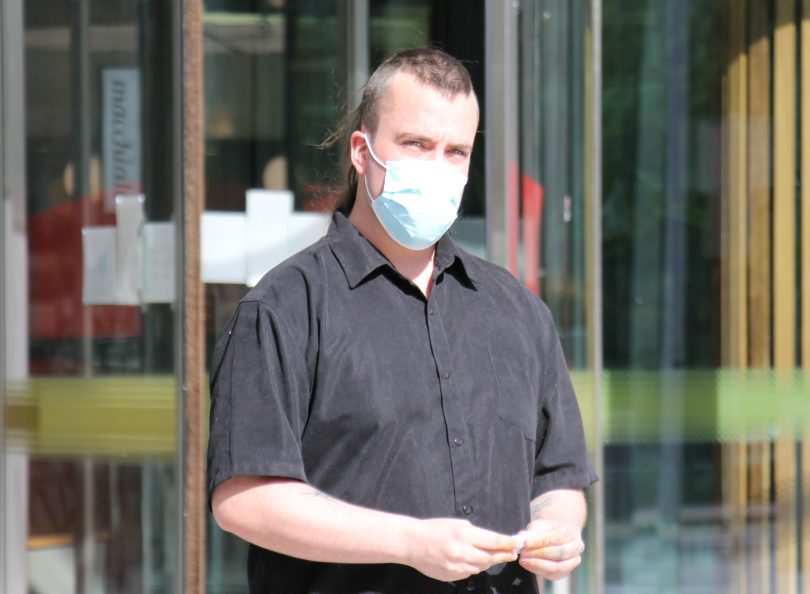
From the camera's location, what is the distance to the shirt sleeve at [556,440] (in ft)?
6.68

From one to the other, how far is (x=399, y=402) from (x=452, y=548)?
25cm

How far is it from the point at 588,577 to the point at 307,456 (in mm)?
3217

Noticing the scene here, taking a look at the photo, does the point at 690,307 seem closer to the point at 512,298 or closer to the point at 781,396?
the point at 781,396

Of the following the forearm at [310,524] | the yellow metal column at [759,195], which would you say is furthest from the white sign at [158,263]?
the forearm at [310,524]

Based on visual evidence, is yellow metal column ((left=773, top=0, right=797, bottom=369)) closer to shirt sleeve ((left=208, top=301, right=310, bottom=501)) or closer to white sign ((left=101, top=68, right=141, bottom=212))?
white sign ((left=101, top=68, right=141, bottom=212))

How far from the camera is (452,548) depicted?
169 centimetres

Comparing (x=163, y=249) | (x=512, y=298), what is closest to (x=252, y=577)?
(x=512, y=298)

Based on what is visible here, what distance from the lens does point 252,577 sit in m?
1.92

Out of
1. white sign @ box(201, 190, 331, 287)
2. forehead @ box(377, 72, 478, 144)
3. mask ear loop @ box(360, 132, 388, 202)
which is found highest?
forehead @ box(377, 72, 478, 144)

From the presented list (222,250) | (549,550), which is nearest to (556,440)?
(549,550)

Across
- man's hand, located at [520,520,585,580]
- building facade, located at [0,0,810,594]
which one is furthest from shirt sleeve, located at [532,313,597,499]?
building facade, located at [0,0,810,594]

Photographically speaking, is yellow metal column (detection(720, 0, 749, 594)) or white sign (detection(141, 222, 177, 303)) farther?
yellow metal column (detection(720, 0, 749, 594))

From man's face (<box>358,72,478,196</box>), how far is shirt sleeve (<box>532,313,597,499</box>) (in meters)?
0.36

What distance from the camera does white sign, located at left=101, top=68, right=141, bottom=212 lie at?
4.81m
